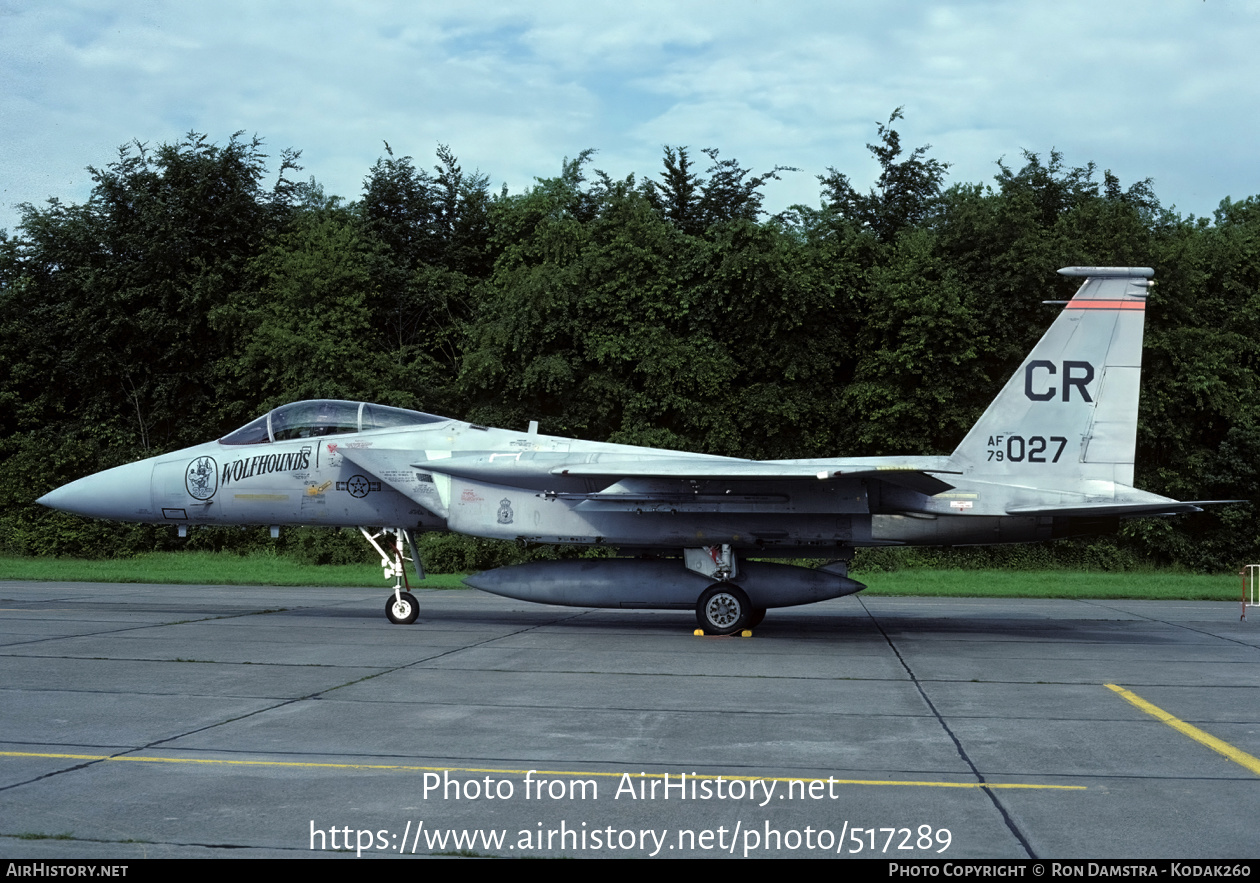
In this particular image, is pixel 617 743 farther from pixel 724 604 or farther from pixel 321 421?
pixel 321 421

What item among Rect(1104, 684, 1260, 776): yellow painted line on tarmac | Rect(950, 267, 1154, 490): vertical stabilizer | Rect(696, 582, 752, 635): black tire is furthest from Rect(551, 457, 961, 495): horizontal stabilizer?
Rect(1104, 684, 1260, 776): yellow painted line on tarmac

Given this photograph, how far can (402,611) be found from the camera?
43.6 ft

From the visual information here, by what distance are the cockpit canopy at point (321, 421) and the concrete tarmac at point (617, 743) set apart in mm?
2629

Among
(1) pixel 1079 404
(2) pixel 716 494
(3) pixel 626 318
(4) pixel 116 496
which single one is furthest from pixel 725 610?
(3) pixel 626 318

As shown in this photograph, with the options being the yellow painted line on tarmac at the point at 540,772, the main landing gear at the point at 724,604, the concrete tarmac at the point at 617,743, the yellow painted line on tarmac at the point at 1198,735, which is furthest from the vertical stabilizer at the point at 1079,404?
the yellow painted line on tarmac at the point at 540,772

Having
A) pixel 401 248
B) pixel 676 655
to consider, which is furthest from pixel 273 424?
pixel 401 248

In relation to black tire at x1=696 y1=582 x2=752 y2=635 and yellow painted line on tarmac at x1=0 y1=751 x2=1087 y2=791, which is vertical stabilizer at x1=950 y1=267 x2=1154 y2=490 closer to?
black tire at x1=696 y1=582 x2=752 y2=635

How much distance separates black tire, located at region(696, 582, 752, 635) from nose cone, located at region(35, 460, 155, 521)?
7372 mm

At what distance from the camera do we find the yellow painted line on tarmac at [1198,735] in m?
6.33

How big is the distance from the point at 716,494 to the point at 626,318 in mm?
13815

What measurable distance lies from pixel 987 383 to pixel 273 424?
17.5m

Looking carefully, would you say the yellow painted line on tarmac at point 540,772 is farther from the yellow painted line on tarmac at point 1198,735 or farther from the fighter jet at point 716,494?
the fighter jet at point 716,494

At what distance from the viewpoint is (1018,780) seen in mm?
5801

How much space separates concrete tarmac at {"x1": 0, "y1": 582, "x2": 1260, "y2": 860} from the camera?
4754 mm
